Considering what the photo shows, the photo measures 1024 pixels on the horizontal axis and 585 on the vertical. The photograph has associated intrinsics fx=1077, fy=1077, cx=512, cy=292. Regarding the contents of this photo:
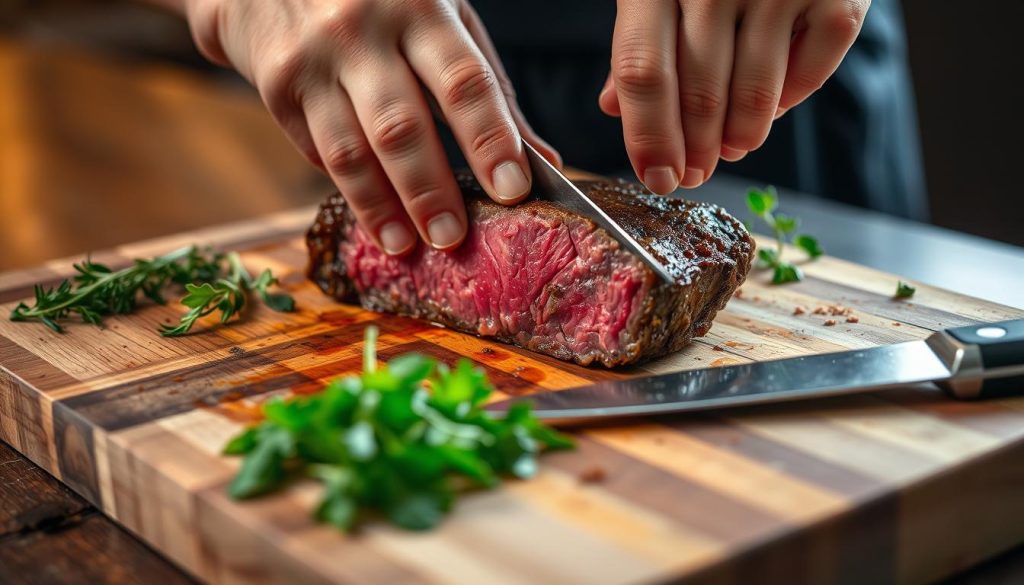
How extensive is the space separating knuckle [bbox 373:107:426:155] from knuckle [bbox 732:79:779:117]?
69cm

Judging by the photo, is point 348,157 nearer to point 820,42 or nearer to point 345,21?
point 345,21

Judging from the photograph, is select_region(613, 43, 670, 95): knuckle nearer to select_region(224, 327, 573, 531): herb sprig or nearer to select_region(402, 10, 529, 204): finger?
select_region(402, 10, 529, 204): finger

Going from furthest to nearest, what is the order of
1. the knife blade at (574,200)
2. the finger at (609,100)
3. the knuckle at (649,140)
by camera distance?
the finger at (609,100), the knuckle at (649,140), the knife blade at (574,200)

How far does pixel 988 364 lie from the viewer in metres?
1.96

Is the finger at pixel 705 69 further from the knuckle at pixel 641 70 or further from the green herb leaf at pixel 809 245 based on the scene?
the green herb leaf at pixel 809 245

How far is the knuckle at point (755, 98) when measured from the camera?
7.61ft

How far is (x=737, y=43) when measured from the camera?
7.57 feet

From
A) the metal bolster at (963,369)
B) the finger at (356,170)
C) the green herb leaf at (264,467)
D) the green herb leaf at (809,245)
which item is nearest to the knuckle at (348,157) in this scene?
the finger at (356,170)

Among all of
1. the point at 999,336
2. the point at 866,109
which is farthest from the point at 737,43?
the point at 866,109

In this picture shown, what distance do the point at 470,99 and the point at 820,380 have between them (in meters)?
0.94

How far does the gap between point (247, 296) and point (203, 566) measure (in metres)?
1.12

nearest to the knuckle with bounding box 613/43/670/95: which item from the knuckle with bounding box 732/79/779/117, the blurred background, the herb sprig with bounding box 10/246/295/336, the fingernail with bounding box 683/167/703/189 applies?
the knuckle with bounding box 732/79/779/117

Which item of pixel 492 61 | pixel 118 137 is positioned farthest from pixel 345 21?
pixel 118 137

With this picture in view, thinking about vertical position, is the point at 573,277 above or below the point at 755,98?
below
